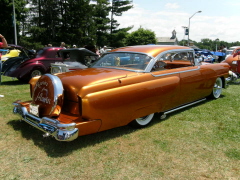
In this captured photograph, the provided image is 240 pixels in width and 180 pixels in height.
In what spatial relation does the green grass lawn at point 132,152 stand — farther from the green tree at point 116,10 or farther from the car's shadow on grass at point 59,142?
the green tree at point 116,10

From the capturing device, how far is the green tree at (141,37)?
56.8 metres

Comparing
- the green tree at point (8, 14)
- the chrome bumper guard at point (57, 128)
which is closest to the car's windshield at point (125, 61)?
the chrome bumper guard at point (57, 128)

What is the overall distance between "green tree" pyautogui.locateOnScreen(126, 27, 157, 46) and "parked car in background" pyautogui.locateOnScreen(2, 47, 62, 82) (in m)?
48.5

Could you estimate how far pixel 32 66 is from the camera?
8156 millimetres

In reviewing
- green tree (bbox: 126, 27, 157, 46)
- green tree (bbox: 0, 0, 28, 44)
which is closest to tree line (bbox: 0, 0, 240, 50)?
green tree (bbox: 0, 0, 28, 44)

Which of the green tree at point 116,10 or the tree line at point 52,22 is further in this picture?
the green tree at point 116,10

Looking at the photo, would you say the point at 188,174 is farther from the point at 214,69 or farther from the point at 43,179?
the point at 214,69

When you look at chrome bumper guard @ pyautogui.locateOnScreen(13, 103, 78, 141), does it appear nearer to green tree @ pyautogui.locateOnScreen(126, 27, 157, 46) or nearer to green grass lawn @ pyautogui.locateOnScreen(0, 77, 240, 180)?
green grass lawn @ pyautogui.locateOnScreen(0, 77, 240, 180)

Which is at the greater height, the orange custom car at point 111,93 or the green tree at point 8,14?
the green tree at point 8,14

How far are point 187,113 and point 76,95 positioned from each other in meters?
2.66

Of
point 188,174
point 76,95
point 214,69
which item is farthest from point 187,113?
point 76,95

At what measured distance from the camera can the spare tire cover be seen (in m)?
3.10

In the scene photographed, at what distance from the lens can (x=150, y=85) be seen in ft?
12.1

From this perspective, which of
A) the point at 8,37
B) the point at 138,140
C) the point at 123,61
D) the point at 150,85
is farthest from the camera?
the point at 8,37
